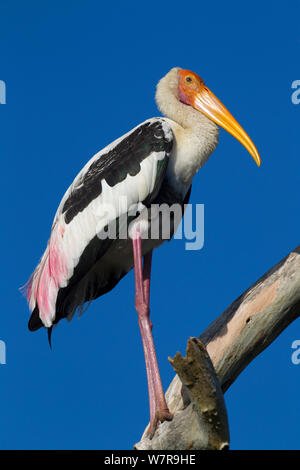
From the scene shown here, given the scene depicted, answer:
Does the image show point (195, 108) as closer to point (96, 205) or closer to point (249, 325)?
point (96, 205)

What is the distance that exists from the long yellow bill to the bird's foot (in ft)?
7.73

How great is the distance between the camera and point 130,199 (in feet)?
19.5

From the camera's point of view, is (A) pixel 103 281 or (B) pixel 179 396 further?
(A) pixel 103 281

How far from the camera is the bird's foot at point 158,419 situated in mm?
5201

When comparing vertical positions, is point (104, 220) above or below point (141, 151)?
below

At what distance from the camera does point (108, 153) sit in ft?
20.3

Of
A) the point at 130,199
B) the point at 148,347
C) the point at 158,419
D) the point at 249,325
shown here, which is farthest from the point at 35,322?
the point at 249,325

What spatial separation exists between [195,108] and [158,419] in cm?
297

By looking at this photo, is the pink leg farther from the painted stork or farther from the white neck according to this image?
the white neck

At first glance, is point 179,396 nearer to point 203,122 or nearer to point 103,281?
point 103,281

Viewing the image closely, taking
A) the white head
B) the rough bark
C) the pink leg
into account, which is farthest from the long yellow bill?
the pink leg

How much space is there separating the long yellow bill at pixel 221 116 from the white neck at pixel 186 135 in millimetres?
84
